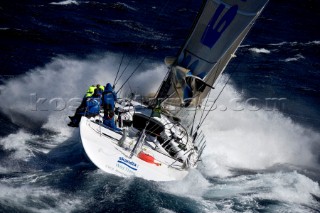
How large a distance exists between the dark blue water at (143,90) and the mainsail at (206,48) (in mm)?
2870

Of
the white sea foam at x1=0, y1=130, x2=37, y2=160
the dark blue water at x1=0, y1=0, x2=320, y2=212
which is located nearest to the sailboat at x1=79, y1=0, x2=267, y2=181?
the dark blue water at x1=0, y1=0, x2=320, y2=212

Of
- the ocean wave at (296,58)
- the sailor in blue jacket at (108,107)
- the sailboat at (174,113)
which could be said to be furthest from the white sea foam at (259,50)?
the sailor in blue jacket at (108,107)

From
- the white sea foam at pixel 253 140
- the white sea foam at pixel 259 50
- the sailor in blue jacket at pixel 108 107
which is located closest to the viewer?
the sailor in blue jacket at pixel 108 107

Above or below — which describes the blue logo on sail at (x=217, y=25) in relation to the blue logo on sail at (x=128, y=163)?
above

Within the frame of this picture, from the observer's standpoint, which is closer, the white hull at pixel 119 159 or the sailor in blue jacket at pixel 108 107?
the white hull at pixel 119 159

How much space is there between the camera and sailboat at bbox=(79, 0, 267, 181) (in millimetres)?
12953

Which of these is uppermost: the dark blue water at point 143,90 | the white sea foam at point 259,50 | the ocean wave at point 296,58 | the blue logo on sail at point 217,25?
the blue logo on sail at point 217,25

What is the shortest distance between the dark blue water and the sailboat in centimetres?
57

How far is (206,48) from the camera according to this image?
14102 millimetres

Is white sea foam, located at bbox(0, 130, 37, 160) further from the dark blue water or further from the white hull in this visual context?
the white hull

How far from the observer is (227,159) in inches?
663

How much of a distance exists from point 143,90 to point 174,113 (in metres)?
5.25

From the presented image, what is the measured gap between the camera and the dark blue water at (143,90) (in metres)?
12.5

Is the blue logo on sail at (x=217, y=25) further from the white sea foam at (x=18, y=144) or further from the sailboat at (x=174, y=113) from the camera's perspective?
the white sea foam at (x=18, y=144)
